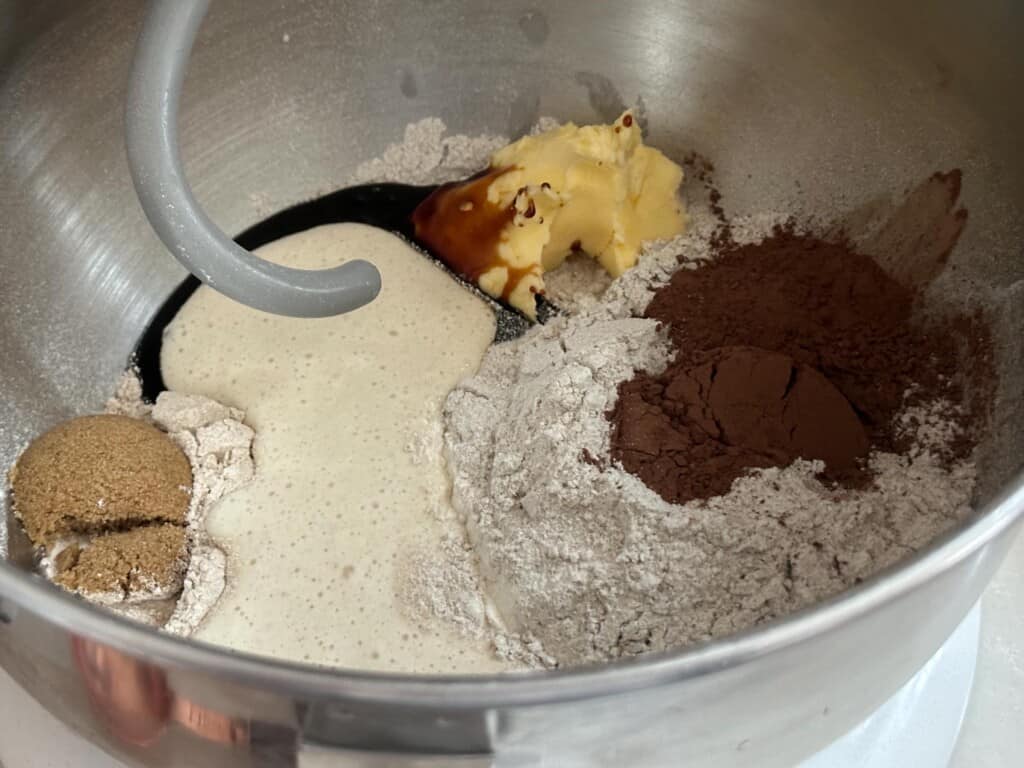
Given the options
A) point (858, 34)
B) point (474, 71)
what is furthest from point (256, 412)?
point (858, 34)

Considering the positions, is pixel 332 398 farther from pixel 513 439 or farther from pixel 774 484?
pixel 774 484

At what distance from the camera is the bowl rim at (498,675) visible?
0.38m

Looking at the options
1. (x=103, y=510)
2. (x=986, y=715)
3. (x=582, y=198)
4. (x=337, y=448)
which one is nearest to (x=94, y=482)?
(x=103, y=510)

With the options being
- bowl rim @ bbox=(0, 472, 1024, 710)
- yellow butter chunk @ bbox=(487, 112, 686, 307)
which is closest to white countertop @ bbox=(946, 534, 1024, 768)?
bowl rim @ bbox=(0, 472, 1024, 710)

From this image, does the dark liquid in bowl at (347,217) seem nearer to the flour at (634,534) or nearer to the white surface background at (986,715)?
the flour at (634,534)

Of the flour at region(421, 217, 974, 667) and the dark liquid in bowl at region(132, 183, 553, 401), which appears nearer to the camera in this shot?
the flour at region(421, 217, 974, 667)

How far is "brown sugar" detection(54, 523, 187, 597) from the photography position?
73 cm

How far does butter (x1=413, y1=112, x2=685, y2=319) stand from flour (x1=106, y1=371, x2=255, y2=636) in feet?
0.88

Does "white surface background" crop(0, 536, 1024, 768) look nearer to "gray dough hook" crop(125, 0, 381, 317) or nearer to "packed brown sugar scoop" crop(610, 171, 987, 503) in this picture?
"packed brown sugar scoop" crop(610, 171, 987, 503)

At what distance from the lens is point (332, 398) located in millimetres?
877

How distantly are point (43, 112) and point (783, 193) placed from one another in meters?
0.67

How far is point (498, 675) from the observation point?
1.32 ft

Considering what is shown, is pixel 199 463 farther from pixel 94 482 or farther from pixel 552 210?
pixel 552 210

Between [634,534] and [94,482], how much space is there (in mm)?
410
